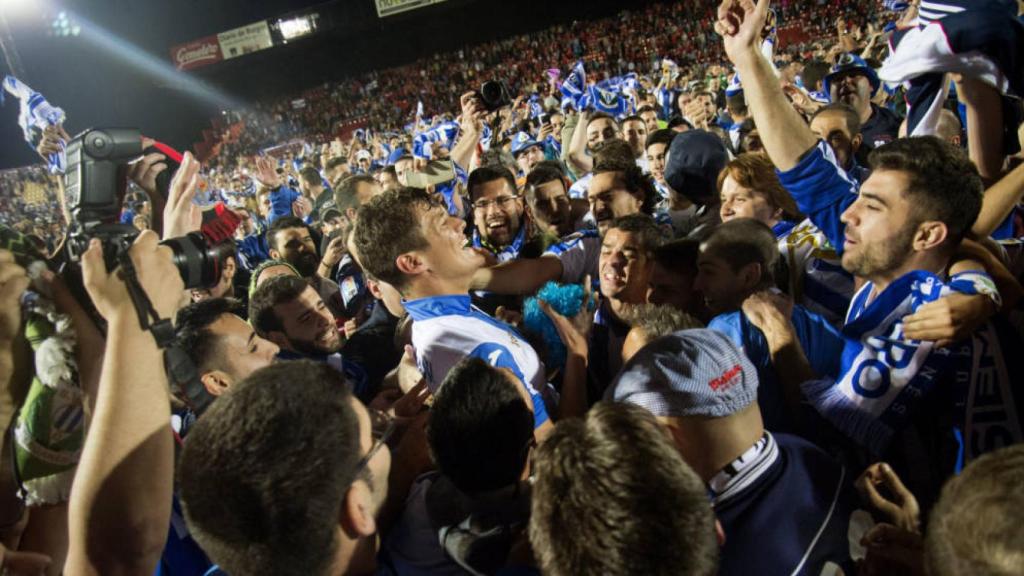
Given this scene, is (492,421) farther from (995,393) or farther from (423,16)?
(423,16)

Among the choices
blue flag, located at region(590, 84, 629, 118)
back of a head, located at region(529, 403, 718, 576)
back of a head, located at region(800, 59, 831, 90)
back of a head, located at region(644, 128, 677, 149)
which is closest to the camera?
back of a head, located at region(529, 403, 718, 576)

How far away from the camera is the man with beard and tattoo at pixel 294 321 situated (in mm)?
3018

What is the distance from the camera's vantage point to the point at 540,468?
108 centimetres

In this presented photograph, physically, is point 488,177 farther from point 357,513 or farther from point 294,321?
point 357,513

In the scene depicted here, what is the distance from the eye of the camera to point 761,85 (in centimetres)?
197

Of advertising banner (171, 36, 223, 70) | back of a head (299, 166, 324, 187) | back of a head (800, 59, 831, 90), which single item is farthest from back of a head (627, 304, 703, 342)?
advertising banner (171, 36, 223, 70)

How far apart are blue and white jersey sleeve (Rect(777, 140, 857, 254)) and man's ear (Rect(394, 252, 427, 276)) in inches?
55.8

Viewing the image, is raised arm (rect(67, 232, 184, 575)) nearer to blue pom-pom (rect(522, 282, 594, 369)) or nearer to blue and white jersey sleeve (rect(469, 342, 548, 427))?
blue and white jersey sleeve (rect(469, 342, 548, 427))

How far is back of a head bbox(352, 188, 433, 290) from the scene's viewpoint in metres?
2.29

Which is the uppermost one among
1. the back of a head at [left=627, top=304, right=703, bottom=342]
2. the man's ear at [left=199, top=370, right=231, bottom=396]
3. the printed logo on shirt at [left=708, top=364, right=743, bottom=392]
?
the printed logo on shirt at [left=708, top=364, right=743, bottom=392]

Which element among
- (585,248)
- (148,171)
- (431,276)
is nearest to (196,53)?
(585,248)

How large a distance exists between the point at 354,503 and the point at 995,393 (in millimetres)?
1757

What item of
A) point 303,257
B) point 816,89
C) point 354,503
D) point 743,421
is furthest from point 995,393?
point 816,89

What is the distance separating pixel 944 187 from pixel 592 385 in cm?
144
